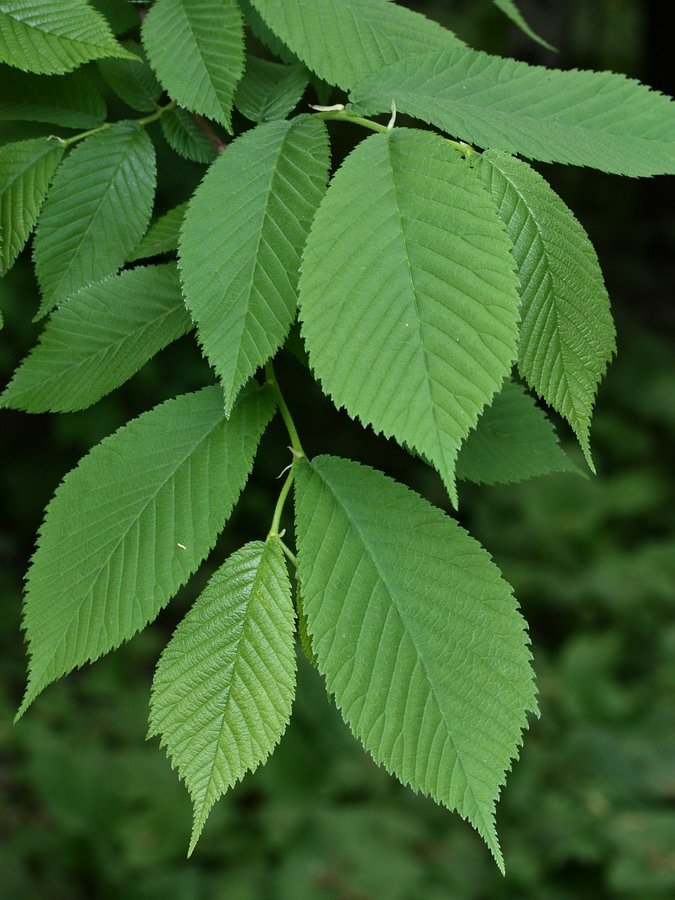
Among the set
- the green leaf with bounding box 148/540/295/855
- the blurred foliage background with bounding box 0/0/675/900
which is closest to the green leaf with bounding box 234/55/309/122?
the green leaf with bounding box 148/540/295/855

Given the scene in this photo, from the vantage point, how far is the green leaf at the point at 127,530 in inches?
28.0

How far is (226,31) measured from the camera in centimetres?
84

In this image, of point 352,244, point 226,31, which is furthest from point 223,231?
point 226,31

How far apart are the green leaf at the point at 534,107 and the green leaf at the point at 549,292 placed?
30 millimetres

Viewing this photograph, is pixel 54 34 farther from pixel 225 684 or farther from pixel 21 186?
pixel 225 684

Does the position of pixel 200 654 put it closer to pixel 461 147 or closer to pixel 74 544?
pixel 74 544

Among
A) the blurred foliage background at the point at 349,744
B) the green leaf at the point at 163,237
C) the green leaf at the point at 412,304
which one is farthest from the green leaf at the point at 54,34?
the blurred foliage background at the point at 349,744

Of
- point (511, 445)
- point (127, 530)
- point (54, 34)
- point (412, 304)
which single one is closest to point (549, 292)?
point (412, 304)

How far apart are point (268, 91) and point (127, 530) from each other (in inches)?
19.2

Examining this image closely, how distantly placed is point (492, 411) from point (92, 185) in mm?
485

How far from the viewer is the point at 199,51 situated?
2.76 ft

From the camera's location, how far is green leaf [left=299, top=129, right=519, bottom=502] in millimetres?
619

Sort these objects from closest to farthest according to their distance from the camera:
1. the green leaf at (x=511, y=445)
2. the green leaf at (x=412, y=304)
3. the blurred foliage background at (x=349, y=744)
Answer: the green leaf at (x=412, y=304) < the green leaf at (x=511, y=445) < the blurred foliage background at (x=349, y=744)

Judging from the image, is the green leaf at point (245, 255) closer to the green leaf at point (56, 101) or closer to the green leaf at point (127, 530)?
the green leaf at point (127, 530)
